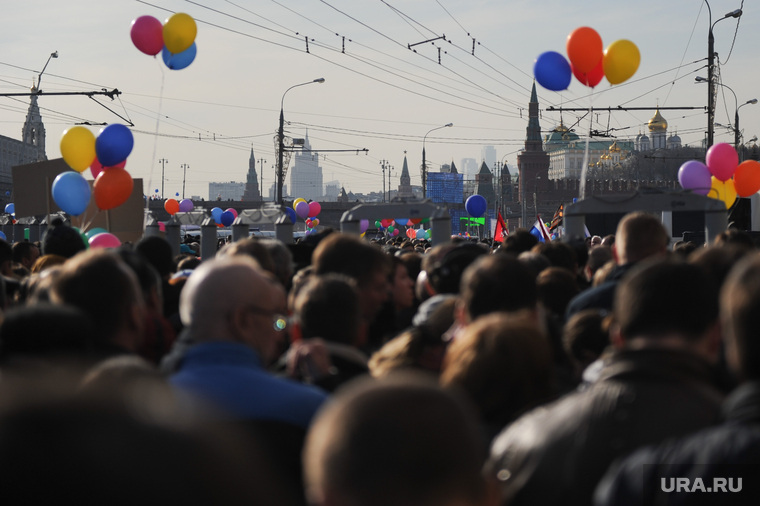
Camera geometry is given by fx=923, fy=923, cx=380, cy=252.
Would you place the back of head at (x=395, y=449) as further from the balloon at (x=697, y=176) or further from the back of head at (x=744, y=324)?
the balloon at (x=697, y=176)

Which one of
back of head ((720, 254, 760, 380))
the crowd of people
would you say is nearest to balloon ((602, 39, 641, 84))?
the crowd of people

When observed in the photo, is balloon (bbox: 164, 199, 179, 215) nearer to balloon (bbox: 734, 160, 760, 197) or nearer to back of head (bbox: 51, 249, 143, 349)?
balloon (bbox: 734, 160, 760, 197)

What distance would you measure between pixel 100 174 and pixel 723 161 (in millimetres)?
8638

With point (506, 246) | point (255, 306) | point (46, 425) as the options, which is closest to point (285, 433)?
point (255, 306)

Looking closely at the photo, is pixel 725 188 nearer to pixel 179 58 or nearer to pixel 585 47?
pixel 585 47

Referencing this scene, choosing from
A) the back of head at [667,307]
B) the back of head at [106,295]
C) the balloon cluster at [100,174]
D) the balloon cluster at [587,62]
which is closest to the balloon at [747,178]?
the balloon cluster at [587,62]

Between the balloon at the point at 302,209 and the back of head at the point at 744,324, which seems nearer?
the back of head at the point at 744,324

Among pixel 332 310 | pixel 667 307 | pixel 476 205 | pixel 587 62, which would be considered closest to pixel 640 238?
pixel 332 310

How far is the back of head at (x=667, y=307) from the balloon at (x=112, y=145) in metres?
9.16

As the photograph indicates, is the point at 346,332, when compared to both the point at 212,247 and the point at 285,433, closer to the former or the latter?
the point at 285,433

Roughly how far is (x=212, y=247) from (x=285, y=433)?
11991 millimetres

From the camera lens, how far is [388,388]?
1.32 meters

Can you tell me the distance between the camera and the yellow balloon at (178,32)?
10.8 metres

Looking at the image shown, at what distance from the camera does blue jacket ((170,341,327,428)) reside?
261 centimetres
